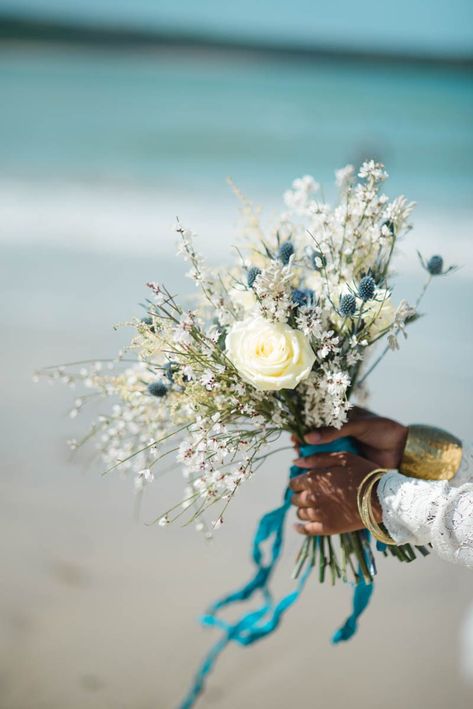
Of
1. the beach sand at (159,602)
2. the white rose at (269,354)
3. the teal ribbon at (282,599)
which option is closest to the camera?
the white rose at (269,354)

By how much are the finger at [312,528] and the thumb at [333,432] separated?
203 millimetres

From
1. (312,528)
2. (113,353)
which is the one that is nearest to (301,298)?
(312,528)

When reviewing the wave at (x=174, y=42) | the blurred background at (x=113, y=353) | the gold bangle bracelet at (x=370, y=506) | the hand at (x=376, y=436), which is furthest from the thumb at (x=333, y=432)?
the wave at (x=174, y=42)

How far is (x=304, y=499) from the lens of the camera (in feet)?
6.29

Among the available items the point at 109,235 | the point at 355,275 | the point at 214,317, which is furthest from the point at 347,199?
the point at 109,235

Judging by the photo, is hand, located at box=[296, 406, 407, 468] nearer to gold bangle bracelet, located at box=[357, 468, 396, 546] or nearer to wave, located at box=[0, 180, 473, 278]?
gold bangle bracelet, located at box=[357, 468, 396, 546]

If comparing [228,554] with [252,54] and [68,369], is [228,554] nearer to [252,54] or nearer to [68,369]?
[68,369]

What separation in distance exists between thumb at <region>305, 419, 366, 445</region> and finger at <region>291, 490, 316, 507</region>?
133mm

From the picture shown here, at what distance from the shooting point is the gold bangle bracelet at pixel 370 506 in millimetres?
1759

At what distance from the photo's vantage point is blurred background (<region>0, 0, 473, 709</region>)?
275 centimetres

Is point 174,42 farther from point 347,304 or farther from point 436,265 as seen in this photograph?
point 347,304

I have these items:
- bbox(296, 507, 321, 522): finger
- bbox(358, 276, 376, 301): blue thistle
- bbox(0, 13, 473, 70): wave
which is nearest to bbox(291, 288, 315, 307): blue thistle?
bbox(358, 276, 376, 301): blue thistle

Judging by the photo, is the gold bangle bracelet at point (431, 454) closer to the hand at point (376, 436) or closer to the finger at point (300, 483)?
the hand at point (376, 436)

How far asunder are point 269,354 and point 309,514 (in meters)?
0.50
